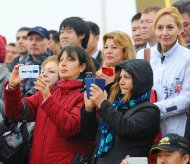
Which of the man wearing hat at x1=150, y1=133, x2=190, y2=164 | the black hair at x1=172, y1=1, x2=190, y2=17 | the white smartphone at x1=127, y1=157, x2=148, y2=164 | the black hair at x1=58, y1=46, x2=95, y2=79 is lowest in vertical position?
the man wearing hat at x1=150, y1=133, x2=190, y2=164

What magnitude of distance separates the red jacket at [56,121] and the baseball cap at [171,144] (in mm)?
784

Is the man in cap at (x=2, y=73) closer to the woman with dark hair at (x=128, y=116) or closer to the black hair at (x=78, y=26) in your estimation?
the black hair at (x=78, y=26)

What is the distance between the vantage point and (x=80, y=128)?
6.38 metres

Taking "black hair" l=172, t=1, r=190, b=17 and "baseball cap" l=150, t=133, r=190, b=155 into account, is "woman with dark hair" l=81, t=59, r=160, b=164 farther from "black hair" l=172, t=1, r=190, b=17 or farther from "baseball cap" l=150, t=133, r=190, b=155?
"black hair" l=172, t=1, r=190, b=17

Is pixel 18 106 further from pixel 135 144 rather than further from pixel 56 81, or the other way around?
pixel 135 144

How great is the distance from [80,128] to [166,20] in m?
1.32

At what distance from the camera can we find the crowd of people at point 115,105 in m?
6.00

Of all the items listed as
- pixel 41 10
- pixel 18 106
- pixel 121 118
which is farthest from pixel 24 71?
pixel 41 10

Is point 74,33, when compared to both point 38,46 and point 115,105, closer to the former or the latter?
point 38,46

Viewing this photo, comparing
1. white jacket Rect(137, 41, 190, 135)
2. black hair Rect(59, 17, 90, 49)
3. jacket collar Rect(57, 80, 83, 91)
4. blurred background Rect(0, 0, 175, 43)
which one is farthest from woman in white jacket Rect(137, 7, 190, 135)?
blurred background Rect(0, 0, 175, 43)

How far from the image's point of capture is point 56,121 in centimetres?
632

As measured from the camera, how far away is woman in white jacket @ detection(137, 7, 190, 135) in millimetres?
6375

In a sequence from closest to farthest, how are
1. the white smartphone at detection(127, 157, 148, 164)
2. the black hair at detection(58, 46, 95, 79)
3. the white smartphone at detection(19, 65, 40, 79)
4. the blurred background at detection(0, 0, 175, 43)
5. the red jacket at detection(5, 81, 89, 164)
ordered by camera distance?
the white smartphone at detection(127, 157, 148, 164) < the red jacket at detection(5, 81, 89, 164) < the white smartphone at detection(19, 65, 40, 79) < the black hair at detection(58, 46, 95, 79) < the blurred background at detection(0, 0, 175, 43)

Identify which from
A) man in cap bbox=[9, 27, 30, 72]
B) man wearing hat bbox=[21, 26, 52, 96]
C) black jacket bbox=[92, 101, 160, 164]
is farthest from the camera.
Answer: man in cap bbox=[9, 27, 30, 72]
